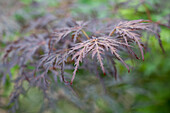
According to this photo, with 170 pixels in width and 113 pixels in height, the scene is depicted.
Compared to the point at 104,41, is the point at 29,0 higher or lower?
higher

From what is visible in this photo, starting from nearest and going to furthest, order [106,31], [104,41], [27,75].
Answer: [104,41] < [106,31] < [27,75]

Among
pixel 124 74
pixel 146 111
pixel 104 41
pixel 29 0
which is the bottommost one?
pixel 146 111

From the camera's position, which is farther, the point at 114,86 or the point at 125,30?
the point at 114,86

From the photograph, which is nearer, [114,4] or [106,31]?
[106,31]

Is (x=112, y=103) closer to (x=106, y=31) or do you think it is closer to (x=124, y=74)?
(x=124, y=74)

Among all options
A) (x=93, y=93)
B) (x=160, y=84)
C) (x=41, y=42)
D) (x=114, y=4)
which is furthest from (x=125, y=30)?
(x=160, y=84)

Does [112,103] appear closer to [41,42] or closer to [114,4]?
[41,42]

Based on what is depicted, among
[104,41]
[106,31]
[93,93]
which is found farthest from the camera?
[93,93]

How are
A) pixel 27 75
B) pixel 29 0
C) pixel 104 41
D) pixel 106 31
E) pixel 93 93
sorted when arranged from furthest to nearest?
pixel 29 0
pixel 93 93
pixel 27 75
pixel 106 31
pixel 104 41

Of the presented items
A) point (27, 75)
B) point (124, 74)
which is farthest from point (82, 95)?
point (27, 75)
